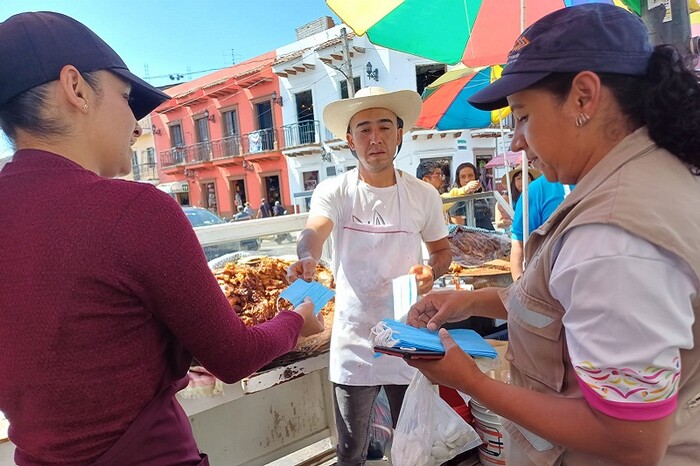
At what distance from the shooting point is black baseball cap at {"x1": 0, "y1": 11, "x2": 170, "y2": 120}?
84 cm

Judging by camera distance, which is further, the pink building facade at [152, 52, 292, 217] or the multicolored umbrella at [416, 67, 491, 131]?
the pink building facade at [152, 52, 292, 217]

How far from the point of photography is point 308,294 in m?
1.57

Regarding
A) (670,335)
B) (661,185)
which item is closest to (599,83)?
(661,185)

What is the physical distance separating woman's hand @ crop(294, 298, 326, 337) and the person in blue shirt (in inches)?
69.6

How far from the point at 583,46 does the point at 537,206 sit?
215cm

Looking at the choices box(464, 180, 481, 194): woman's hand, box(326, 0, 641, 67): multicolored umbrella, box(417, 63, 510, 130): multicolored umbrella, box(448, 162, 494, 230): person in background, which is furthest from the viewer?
box(417, 63, 510, 130): multicolored umbrella

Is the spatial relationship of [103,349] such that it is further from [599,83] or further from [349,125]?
[349,125]

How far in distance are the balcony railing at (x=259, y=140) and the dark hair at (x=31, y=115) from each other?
22.4 meters

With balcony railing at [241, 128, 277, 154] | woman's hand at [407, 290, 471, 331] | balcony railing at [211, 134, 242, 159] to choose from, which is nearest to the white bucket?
woman's hand at [407, 290, 471, 331]

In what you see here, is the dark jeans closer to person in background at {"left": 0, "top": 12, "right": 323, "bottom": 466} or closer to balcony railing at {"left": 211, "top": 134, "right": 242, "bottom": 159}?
person in background at {"left": 0, "top": 12, "right": 323, "bottom": 466}

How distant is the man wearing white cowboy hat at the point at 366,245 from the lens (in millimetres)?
2078

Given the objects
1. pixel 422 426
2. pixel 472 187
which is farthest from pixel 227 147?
pixel 422 426

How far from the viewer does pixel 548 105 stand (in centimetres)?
94

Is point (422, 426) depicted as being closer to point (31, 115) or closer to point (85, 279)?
point (85, 279)
